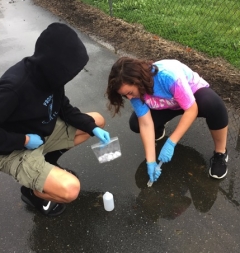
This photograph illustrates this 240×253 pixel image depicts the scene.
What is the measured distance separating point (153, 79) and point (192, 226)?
112 cm

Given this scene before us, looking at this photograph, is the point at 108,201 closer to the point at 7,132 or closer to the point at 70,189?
the point at 70,189

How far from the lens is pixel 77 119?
8.48ft

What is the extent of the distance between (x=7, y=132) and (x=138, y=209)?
3.74 ft

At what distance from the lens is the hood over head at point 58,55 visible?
1915mm

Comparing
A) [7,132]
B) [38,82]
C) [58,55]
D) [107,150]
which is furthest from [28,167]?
[58,55]

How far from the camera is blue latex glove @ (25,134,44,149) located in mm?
2205

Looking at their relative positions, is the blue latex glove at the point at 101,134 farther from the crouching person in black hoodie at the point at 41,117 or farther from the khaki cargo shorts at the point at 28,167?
the khaki cargo shorts at the point at 28,167

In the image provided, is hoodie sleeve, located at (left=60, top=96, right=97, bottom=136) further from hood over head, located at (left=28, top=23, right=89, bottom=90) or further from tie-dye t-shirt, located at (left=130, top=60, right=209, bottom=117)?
hood over head, located at (left=28, top=23, right=89, bottom=90)

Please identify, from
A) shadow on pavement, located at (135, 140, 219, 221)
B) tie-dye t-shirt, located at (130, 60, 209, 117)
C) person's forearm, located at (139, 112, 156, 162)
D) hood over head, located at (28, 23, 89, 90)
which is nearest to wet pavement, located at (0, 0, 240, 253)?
shadow on pavement, located at (135, 140, 219, 221)

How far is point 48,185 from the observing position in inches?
83.3

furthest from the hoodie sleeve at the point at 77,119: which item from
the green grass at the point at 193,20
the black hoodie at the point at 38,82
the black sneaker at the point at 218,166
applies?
the green grass at the point at 193,20

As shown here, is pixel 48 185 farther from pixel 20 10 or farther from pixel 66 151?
pixel 20 10

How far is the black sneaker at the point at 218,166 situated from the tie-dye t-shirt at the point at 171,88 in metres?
0.55

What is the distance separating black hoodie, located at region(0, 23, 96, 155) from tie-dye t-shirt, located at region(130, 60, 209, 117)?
2.05 ft
